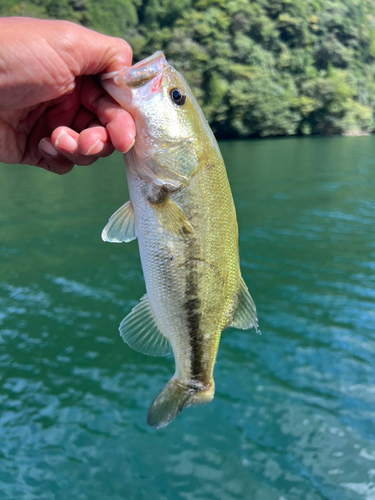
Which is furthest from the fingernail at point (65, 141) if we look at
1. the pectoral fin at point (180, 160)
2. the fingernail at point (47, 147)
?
the pectoral fin at point (180, 160)

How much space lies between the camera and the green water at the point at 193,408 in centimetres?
487

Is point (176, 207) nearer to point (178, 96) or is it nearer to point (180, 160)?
point (180, 160)

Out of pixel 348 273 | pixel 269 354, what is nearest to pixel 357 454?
pixel 269 354

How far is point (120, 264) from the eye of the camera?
37.5 feet

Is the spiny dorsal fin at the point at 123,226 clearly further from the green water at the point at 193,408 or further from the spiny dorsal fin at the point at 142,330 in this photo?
the green water at the point at 193,408

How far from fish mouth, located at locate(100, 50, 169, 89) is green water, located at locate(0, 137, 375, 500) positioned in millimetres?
4580

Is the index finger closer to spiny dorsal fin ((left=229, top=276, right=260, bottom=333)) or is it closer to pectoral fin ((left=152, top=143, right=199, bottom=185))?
pectoral fin ((left=152, top=143, right=199, bottom=185))

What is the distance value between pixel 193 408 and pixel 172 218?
4.31 metres

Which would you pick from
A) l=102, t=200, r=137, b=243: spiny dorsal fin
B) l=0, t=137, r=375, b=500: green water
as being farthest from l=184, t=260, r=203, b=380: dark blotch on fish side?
l=0, t=137, r=375, b=500: green water

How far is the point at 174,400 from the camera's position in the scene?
2.82 m

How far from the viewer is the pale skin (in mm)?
2354

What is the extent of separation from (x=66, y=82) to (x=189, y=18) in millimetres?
86375

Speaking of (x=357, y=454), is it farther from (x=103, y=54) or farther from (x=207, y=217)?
(x=103, y=54)

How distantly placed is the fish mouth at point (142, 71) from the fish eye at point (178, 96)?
5.6 inches
